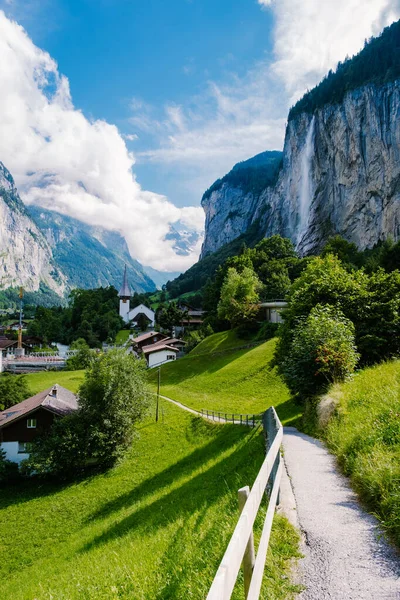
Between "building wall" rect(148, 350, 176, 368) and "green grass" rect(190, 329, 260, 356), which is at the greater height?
"green grass" rect(190, 329, 260, 356)

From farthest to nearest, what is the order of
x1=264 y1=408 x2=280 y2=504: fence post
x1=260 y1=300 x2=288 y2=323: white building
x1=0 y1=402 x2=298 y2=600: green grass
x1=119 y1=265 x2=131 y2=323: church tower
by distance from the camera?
1. x1=119 y1=265 x2=131 y2=323: church tower
2. x1=260 y1=300 x2=288 y2=323: white building
3. x1=264 y1=408 x2=280 y2=504: fence post
4. x1=0 y1=402 x2=298 y2=600: green grass

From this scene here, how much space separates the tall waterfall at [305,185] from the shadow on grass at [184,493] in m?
111

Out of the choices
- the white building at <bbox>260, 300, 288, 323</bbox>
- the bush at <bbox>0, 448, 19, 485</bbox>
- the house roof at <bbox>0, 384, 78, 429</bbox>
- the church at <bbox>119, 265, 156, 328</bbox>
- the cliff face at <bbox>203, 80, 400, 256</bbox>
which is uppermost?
the cliff face at <bbox>203, 80, 400, 256</bbox>

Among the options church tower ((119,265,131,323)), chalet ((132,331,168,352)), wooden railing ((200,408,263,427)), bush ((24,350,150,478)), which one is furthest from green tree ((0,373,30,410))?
church tower ((119,265,131,323))

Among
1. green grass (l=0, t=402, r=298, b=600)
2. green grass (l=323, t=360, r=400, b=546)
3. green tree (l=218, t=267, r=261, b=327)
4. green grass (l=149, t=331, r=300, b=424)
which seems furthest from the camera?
green tree (l=218, t=267, r=261, b=327)

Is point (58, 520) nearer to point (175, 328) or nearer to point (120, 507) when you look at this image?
point (120, 507)

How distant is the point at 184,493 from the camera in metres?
15.6

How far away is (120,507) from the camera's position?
67.7 feet

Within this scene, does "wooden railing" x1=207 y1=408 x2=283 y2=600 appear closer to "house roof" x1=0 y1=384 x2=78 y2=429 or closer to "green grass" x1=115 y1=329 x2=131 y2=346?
"house roof" x1=0 y1=384 x2=78 y2=429

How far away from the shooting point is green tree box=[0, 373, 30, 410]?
1705 inches

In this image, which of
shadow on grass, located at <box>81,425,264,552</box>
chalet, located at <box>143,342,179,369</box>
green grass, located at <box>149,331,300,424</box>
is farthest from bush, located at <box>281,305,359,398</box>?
chalet, located at <box>143,342,179,369</box>

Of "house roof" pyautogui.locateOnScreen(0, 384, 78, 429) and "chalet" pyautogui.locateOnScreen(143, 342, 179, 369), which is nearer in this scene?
"house roof" pyautogui.locateOnScreen(0, 384, 78, 429)

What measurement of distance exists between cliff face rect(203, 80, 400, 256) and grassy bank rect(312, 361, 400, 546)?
270ft

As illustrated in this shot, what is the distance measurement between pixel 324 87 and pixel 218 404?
13417cm
